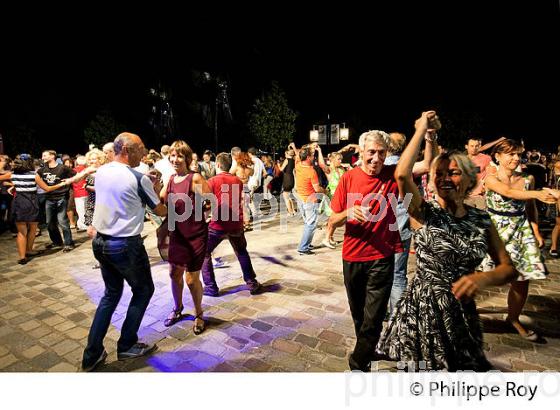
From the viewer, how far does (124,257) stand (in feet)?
8.80

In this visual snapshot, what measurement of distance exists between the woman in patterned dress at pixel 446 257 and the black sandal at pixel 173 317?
2.64m

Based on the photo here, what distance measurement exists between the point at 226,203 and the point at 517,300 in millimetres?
3581

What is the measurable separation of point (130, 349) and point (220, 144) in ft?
82.3

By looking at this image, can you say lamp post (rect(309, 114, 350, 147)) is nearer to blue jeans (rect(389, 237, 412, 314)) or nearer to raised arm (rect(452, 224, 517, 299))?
blue jeans (rect(389, 237, 412, 314))

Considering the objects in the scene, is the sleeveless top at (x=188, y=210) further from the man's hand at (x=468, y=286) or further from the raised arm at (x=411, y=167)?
the man's hand at (x=468, y=286)

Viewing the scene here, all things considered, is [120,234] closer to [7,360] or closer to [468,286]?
[7,360]

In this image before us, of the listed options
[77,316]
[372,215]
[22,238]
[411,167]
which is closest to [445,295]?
[372,215]

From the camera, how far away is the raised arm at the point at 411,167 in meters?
1.92

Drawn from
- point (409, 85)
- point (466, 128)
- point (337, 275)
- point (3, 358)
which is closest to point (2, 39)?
point (3, 358)

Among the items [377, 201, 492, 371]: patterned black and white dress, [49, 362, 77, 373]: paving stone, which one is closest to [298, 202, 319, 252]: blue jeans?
[377, 201, 492, 371]: patterned black and white dress

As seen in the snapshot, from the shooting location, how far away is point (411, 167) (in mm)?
1966

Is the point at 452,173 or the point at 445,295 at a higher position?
the point at 452,173

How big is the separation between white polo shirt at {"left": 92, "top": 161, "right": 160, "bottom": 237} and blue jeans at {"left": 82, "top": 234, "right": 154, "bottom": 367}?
104 millimetres

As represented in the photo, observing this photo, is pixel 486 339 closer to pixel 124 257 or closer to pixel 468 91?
pixel 124 257
